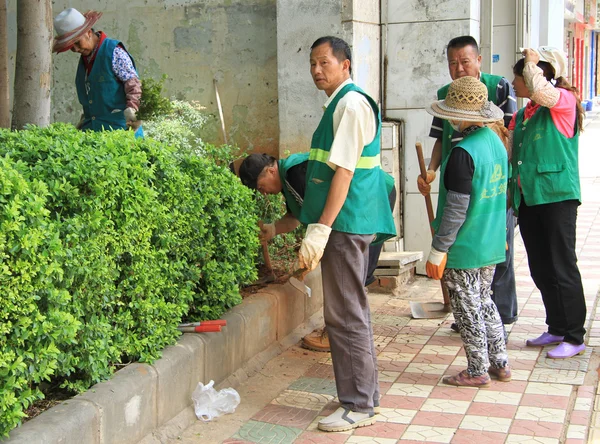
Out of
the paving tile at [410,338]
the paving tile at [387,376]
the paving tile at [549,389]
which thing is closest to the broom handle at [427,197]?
the paving tile at [410,338]

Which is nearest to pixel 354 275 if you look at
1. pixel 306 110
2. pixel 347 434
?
pixel 347 434

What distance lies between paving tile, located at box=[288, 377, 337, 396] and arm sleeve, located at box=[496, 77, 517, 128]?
2240mm

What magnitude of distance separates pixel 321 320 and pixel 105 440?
2.86m

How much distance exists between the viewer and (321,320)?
6.29 m

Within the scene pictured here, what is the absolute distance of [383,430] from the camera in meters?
4.23

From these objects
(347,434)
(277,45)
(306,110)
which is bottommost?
(347,434)

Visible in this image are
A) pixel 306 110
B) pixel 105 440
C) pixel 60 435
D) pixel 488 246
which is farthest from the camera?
pixel 306 110

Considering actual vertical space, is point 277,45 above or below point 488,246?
above

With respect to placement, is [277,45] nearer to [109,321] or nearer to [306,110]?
[306,110]

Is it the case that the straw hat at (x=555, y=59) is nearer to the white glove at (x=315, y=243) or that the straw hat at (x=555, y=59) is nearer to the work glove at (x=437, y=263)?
the work glove at (x=437, y=263)

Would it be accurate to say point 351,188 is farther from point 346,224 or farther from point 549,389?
point 549,389

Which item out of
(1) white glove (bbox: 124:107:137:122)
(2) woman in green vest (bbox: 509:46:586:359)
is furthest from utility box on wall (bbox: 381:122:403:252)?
(1) white glove (bbox: 124:107:137:122)

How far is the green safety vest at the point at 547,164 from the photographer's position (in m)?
5.16

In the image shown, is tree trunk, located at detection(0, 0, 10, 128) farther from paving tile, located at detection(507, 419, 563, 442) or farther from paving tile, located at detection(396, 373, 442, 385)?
paving tile, located at detection(507, 419, 563, 442)
